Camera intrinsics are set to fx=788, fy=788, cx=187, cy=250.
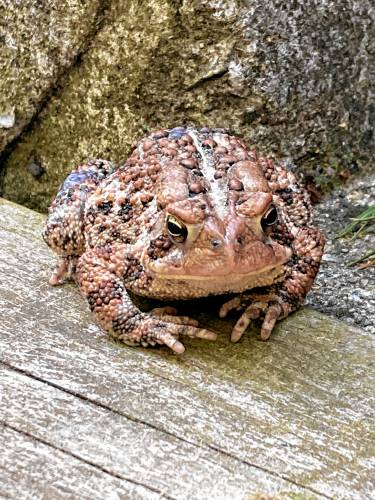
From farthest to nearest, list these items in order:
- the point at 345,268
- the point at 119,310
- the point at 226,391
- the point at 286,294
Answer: the point at 345,268 < the point at 286,294 < the point at 119,310 < the point at 226,391

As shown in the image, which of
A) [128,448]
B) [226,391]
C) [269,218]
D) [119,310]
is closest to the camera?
[128,448]

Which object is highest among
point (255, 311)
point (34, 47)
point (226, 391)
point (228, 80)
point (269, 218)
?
point (228, 80)

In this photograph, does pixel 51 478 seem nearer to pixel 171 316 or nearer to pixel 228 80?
pixel 171 316

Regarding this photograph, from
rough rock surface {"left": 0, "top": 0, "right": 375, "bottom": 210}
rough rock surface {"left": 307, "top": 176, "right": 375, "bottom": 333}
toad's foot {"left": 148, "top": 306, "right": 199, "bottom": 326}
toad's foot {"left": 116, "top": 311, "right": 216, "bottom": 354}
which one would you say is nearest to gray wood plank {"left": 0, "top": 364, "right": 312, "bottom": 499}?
toad's foot {"left": 116, "top": 311, "right": 216, "bottom": 354}

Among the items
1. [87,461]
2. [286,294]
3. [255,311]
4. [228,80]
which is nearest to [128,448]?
[87,461]

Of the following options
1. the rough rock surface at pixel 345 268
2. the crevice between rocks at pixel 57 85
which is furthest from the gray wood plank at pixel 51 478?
the crevice between rocks at pixel 57 85

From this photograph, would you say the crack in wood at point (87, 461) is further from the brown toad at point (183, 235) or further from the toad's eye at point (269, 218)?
the toad's eye at point (269, 218)
